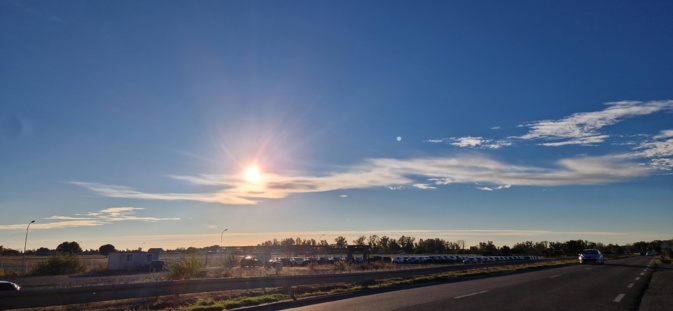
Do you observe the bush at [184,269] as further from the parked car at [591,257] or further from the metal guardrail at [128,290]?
the parked car at [591,257]

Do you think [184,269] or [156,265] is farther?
[156,265]

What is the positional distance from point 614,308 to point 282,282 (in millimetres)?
11357

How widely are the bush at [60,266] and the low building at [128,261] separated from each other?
11.9 feet

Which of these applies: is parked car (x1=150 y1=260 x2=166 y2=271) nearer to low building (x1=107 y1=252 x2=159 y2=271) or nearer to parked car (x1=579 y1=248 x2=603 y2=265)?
low building (x1=107 y1=252 x2=159 y2=271)

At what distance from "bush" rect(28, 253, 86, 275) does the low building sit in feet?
11.9

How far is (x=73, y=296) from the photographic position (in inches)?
478

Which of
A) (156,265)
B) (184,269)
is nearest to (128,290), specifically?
(184,269)

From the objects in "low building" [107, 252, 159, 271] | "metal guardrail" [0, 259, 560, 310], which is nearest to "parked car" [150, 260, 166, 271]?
"low building" [107, 252, 159, 271]

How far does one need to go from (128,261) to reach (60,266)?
323 inches

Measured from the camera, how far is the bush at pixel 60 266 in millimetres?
52094

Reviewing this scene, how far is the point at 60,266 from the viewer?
53375mm

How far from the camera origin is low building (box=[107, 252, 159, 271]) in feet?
192

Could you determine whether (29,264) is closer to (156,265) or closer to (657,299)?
(156,265)

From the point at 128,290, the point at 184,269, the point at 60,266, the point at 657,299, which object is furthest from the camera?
the point at 60,266
